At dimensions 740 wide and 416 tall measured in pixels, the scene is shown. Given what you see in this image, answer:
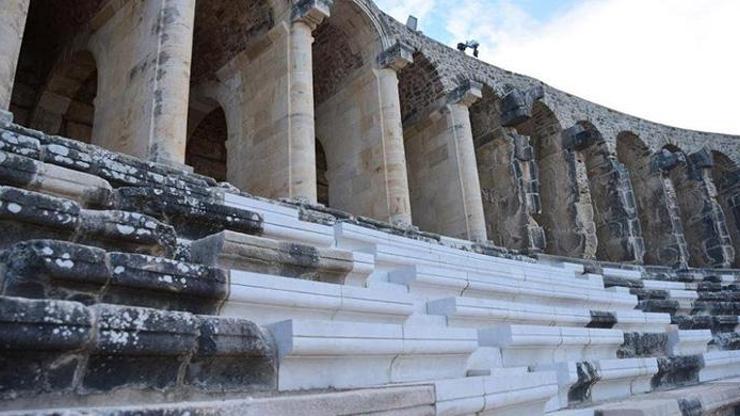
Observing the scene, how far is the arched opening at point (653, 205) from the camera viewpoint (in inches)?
602

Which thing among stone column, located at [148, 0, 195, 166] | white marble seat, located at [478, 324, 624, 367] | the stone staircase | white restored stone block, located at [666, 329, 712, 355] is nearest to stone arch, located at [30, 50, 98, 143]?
stone column, located at [148, 0, 195, 166]

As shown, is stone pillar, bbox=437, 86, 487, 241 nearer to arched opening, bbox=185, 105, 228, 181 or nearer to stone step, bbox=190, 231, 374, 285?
arched opening, bbox=185, 105, 228, 181

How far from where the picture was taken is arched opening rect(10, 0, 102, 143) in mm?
10086

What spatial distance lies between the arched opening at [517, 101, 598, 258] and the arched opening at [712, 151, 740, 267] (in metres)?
7.38

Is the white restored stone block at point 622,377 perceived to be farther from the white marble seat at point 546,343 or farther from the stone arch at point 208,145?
the stone arch at point 208,145

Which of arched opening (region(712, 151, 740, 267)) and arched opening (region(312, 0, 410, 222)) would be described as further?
arched opening (region(712, 151, 740, 267))

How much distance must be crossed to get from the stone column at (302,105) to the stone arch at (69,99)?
401 cm

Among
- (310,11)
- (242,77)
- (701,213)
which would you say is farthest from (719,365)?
(701,213)

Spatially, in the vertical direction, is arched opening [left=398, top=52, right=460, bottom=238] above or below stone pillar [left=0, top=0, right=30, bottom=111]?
above

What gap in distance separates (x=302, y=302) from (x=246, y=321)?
51cm

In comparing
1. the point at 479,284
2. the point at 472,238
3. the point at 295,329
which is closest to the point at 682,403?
the point at 479,284

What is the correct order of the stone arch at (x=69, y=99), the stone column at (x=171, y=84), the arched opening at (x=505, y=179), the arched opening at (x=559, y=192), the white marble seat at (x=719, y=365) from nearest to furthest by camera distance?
the stone column at (x=171, y=84) < the white marble seat at (x=719, y=365) < the stone arch at (x=69, y=99) < the arched opening at (x=505, y=179) < the arched opening at (x=559, y=192)

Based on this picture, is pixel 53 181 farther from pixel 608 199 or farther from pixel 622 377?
pixel 608 199

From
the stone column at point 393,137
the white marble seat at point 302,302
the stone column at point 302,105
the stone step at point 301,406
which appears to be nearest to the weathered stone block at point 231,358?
the stone step at point 301,406
